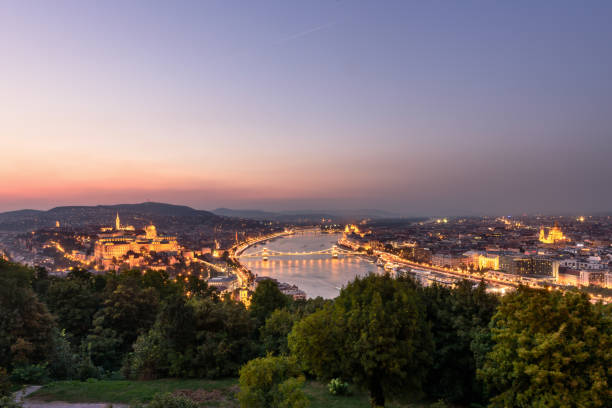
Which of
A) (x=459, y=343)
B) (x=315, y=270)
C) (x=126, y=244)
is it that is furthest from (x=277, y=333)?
(x=126, y=244)

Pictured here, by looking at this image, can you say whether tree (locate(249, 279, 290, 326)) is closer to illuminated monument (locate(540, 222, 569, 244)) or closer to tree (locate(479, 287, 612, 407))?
→ tree (locate(479, 287, 612, 407))

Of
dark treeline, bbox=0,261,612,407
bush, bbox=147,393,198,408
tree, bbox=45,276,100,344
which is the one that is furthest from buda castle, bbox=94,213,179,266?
bush, bbox=147,393,198,408

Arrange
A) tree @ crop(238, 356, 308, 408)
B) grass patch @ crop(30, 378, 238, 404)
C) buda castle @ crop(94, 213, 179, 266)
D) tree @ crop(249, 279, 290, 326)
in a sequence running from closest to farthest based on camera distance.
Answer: tree @ crop(238, 356, 308, 408) → grass patch @ crop(30, 378, 238, 404) → tree @ crop(249, 279, 290, 326) → buda castle @ crop(94, 213, 179, 266)

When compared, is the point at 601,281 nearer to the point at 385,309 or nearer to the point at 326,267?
the point at 326,267

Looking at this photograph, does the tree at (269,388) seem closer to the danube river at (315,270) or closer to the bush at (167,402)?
the bush at (167,402)

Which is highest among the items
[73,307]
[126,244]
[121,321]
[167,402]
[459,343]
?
[167,402]

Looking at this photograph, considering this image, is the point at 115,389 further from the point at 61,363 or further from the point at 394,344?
the point at 394,344
